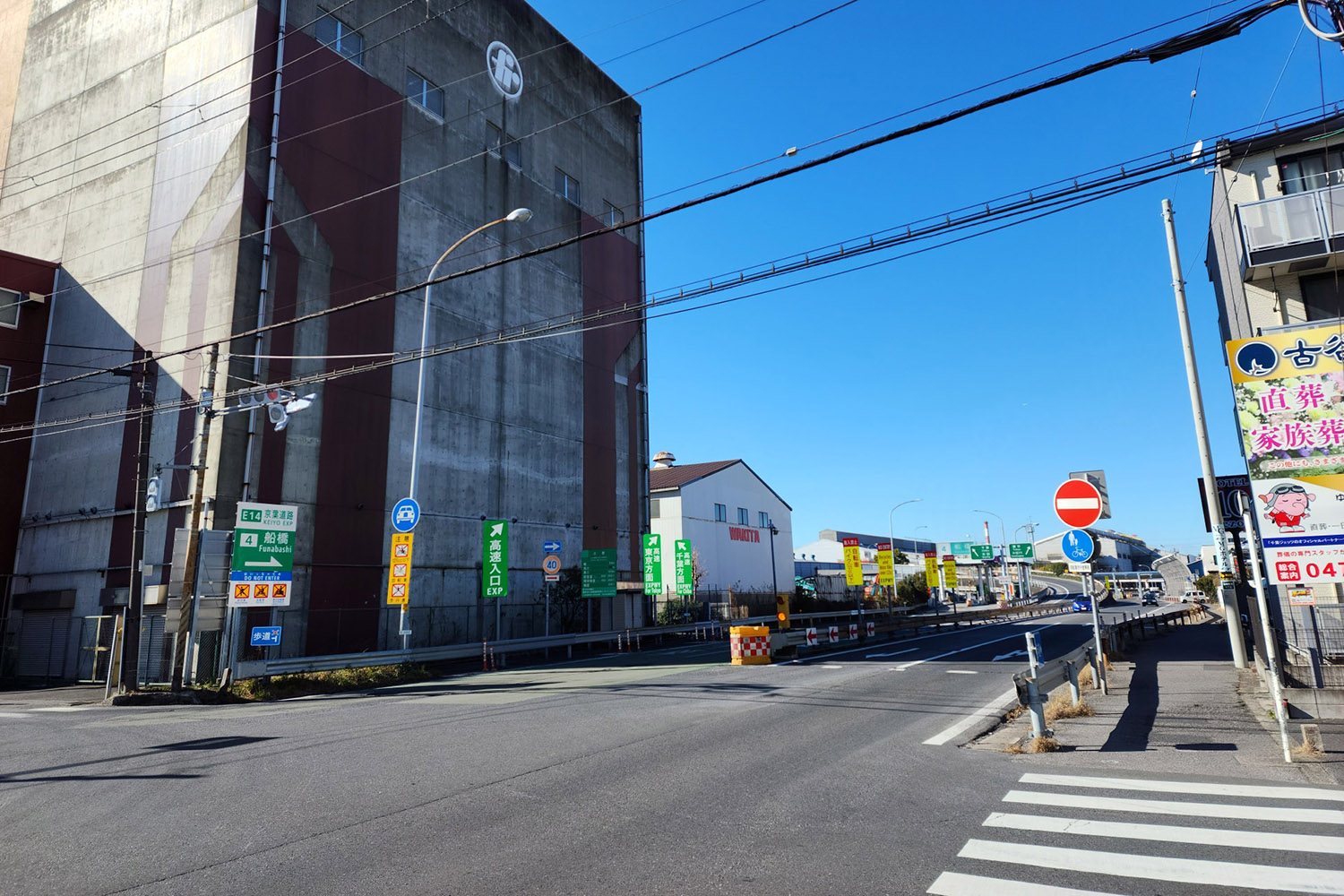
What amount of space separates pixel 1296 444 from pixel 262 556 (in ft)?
69.4

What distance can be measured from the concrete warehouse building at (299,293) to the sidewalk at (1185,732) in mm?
15232

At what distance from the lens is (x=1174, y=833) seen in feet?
19.4

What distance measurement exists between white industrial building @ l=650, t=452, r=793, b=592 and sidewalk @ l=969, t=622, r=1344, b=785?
124ft

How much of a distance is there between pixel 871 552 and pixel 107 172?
98.8 m

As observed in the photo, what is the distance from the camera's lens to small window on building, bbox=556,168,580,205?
39812mm

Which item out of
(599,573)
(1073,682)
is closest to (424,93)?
(599,573)

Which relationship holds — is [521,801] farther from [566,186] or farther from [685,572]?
[685,572]

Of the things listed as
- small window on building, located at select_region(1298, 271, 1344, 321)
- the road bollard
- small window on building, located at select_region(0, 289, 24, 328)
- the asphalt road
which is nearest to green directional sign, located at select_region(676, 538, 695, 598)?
small window on building, located at select_region(1298, 271, 1344, 321)

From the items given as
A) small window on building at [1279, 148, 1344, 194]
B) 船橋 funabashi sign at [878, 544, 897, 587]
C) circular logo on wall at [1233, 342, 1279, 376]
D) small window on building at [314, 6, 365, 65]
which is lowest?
船橋 funabashi sign at [878, 544, 897, 587]

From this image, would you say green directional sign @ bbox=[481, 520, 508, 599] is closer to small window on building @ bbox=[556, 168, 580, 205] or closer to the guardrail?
the guardrail

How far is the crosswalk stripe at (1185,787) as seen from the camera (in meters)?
6.94

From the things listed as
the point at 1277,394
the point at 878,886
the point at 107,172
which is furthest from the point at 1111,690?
the point at 107,172

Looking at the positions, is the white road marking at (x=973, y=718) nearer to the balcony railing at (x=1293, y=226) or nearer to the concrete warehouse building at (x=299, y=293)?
the balcony railing at (x=1293, y=226)

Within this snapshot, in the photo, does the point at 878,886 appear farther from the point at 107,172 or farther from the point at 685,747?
the point at 107,172
